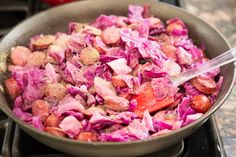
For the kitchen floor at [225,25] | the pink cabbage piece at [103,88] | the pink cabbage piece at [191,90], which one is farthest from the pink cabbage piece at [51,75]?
the kitchen floor at [225,25]

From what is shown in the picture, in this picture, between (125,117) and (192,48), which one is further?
(192,48)

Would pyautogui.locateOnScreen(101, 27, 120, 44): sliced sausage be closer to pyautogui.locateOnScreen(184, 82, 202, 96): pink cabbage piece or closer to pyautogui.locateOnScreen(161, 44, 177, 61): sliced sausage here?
pyautogui.locateOnScreen(161, 44, 177, 61): sliced sausage

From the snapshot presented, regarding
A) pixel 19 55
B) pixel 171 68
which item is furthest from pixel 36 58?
pixel 171 68

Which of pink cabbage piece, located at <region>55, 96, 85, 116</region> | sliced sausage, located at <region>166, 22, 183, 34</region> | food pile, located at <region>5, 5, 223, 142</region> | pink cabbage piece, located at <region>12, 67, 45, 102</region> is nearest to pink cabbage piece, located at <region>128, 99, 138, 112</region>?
food pile, located at <region>5, 5, 223, 142</region>

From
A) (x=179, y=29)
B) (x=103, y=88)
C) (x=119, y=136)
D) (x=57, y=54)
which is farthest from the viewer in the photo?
(x=179, y=29)

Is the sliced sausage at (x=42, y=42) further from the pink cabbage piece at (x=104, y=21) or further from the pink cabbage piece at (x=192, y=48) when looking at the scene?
the pink cabbage piece at (x=192, y=48)

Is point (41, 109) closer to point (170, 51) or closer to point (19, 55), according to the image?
point (19, 55)

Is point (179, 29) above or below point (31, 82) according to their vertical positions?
above
